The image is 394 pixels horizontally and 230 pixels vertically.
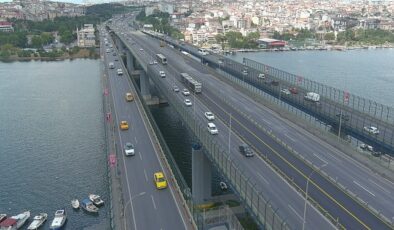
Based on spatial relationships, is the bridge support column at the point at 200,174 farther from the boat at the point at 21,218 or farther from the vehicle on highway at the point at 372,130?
the boat at the point at 21,218

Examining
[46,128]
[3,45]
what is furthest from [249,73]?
[3,45]

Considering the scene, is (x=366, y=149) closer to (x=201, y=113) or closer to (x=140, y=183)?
(x=201, y=113)

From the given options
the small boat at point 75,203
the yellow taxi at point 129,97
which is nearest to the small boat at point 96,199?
the small boat at point 75,203

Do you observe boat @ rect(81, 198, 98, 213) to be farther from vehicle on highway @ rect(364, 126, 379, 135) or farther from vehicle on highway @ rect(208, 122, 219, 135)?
vehicle on highway @ rect(364, 126, 379, 135)

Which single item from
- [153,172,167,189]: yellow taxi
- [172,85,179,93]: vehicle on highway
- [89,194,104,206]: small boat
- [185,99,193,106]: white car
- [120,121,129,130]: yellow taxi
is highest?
[172,85,179,93]: vehicle on highway

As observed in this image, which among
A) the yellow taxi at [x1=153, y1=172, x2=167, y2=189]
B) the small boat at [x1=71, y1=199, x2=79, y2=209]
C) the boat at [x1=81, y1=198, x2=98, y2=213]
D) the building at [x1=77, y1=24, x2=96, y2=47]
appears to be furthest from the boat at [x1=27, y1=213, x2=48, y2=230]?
the building at [x1=77, y1=24, x2=96, y2=47]

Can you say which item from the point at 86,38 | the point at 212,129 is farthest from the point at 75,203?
the point at 86,38
